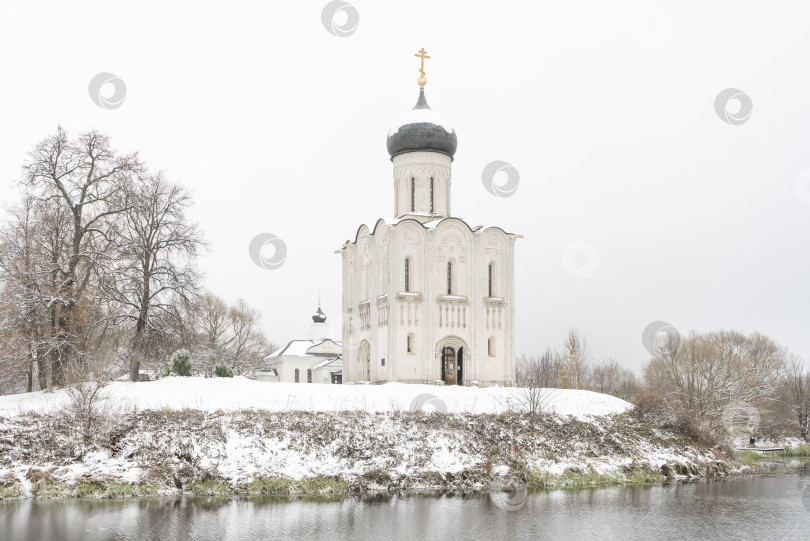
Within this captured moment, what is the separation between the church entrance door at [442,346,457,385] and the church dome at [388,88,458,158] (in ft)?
33.0

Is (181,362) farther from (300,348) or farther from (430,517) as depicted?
(300,348)

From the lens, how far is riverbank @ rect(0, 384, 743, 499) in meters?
25.0

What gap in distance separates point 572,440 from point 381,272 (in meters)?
13.6

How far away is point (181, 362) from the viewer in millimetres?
35500

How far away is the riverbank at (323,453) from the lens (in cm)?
2500

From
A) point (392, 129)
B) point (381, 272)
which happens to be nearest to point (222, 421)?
point (381, 272)

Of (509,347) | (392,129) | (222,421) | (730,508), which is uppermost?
(392,129)

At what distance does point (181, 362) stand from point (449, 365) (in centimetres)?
1263

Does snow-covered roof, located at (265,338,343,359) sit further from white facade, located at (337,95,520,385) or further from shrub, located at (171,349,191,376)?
shrub, located at (171,349,191,376)

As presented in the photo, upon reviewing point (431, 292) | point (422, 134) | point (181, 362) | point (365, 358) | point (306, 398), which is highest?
point (422, 134)

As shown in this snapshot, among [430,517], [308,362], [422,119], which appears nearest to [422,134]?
[422,119]

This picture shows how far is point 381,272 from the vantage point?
41156mm

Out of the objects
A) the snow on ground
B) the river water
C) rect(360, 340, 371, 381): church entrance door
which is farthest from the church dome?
the river water

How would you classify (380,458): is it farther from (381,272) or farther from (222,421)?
(381,272)
